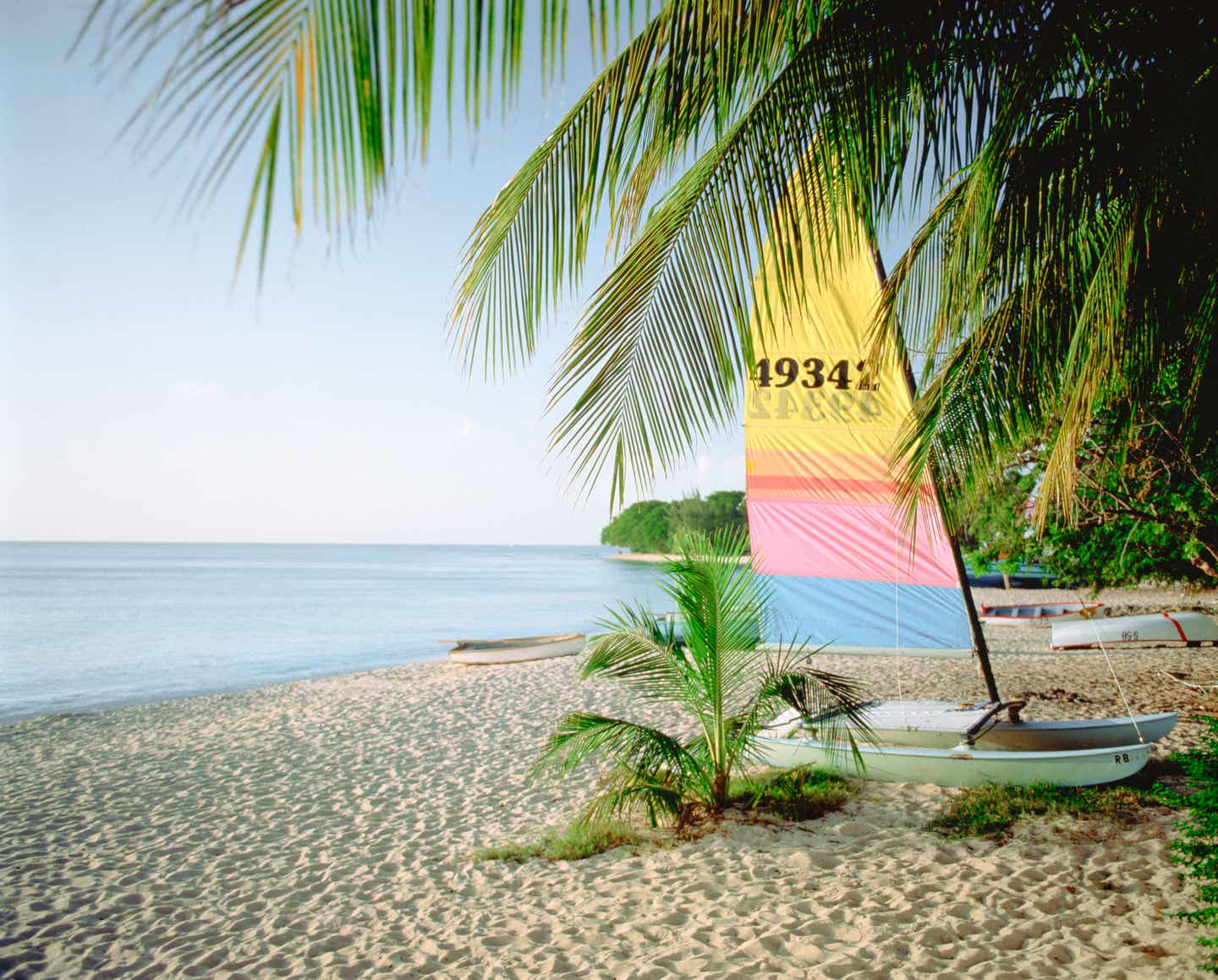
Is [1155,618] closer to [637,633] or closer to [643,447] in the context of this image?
[637,633]

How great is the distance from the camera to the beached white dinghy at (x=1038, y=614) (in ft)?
61.6

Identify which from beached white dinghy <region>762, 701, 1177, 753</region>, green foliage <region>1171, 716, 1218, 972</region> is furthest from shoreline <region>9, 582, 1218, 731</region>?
green foliage <region>1171, 716, 1218, 972</region>

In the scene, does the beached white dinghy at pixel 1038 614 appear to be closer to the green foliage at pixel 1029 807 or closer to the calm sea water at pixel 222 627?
the calm sea water at pixel 222 627

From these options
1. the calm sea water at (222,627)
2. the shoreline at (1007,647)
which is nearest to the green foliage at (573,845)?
the shoreline at (1007,647)

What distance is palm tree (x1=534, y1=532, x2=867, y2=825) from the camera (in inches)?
188

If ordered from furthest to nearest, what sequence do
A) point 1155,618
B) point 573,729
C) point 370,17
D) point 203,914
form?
point 1155,618
point 573,729
point 203,914
point 370,17

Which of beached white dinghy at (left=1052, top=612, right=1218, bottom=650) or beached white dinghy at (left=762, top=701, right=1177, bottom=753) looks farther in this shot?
beached white dinghy at (left=1052, top=612, right=1218, bottom=650)

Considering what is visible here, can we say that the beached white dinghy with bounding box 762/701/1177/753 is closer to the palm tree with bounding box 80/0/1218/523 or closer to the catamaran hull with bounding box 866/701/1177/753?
the catamaran hull with bounding box 866/701/1177/753

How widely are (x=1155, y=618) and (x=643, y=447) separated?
14965 millimetres

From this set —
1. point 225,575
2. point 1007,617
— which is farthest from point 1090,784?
point 225,575

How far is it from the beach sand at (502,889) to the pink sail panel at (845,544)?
2025mm

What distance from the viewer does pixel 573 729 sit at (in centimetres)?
479

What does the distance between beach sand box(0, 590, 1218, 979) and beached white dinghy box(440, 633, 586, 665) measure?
8505mm

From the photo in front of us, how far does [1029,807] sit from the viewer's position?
485 centimetres
